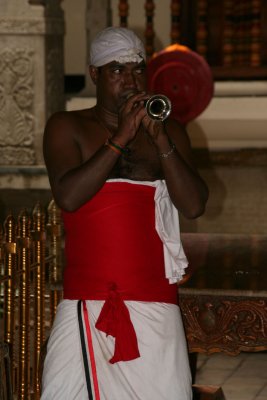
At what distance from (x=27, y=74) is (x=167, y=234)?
5.47m

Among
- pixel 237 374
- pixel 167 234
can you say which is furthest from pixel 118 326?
pixel 237 374

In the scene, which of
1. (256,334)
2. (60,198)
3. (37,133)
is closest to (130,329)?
(60,198)

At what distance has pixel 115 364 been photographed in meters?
3.60

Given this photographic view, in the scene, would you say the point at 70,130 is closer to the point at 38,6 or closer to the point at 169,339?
the point at 169,339

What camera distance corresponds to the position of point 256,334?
4.64 m

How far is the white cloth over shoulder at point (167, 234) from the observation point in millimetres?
3643

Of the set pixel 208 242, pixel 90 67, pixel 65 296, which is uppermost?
pixel 90 67

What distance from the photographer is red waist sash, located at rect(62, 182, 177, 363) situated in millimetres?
3576

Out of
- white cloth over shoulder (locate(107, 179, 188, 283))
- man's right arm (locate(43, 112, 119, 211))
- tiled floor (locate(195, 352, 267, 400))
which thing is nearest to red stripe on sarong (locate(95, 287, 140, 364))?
white cloth over shoulder (locate(107, 179, 188, 283))

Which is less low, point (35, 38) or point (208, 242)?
point (35, 38)

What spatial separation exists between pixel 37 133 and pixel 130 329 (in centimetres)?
557

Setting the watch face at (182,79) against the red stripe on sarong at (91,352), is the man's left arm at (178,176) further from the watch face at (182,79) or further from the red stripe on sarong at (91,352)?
the watch face at (182,79)

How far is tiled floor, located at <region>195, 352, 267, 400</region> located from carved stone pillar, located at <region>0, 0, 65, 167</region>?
2.80 metres

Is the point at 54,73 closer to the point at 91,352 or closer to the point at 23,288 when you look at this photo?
the point at 23,288
